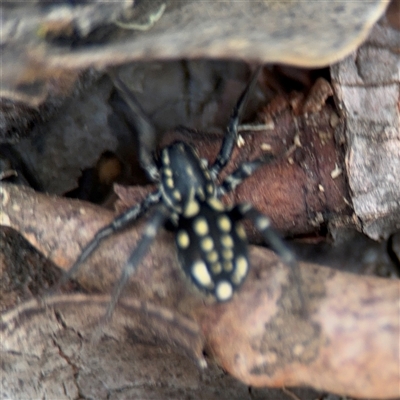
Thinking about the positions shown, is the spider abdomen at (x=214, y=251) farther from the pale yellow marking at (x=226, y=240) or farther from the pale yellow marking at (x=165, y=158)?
the pale yellow marking at (x=165, y=158)

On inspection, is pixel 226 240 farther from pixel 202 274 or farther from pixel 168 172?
pixel 168 172

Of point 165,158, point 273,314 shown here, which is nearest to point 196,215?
point 165,158

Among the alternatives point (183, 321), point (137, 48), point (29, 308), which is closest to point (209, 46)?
point (137, 48)

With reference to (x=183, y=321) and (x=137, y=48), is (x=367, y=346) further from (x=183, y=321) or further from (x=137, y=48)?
(x=137, y=48)

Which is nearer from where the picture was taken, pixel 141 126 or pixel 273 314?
pixel 273 314

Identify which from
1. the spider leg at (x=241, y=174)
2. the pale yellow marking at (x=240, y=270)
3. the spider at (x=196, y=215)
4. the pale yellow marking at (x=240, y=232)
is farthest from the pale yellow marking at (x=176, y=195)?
the pale yellow marking at (x=240, y=270)

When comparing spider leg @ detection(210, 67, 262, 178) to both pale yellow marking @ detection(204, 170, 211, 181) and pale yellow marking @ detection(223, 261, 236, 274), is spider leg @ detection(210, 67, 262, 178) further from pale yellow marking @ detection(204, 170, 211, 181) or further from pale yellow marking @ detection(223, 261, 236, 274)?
pale yellow marking @ detection(223, 261, 236, 274)
